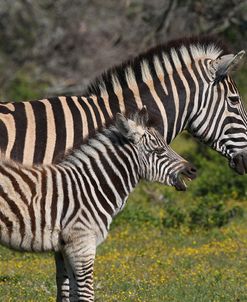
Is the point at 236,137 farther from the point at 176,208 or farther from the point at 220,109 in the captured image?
the point at 176,208

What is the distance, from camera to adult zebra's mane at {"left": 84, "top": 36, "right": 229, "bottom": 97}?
9023 mm

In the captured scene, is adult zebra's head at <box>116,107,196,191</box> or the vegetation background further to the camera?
the vegetation background

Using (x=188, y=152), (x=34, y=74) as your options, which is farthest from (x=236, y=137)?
(x=34, y=74)

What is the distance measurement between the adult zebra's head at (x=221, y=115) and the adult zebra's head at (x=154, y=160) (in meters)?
1.82

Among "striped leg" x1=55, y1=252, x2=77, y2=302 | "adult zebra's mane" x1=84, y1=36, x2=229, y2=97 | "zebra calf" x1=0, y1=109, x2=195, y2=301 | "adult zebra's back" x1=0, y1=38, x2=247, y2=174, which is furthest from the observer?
"adult zebra's mane" x1=84, y1=36, x2=229, y2=97

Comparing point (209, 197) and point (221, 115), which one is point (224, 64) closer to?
point (221, 115)

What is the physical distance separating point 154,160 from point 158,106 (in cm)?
163

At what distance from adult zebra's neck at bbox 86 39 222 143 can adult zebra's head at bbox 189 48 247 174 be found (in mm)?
54

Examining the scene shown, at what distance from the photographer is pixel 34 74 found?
2706 centimetres

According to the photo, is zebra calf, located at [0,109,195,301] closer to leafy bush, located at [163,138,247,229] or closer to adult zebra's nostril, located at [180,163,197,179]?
adult zebra's nostril, located at [180,163,197,179]

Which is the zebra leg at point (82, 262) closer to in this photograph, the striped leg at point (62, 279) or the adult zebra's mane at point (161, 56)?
the striped leg at point (62, 279)

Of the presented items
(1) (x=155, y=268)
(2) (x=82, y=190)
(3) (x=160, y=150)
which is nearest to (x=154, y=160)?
(3) (x=160, y=150)

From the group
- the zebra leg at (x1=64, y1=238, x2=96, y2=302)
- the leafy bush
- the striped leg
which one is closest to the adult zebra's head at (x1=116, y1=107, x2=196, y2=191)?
the zebra leg at (x1=64, y1=238, x2=96, y2=302)

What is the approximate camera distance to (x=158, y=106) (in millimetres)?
9117
